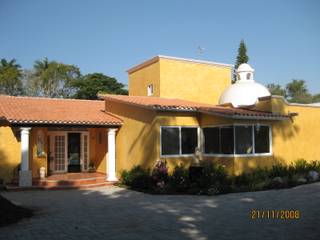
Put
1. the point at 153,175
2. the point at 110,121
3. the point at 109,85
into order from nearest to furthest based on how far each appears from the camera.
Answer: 1. the point at 153,175
2. the point at 110,121
3. the point at 109,85

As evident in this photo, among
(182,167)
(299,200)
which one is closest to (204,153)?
(182,167)

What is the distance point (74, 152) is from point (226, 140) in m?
9.52

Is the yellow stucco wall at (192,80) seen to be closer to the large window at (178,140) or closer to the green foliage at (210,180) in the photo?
the large window at (178,140)

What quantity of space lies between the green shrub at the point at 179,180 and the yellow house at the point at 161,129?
1012 millimetres

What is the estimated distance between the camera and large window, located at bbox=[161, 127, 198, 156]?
53.4 ft

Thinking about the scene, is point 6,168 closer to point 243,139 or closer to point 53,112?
point 53,112

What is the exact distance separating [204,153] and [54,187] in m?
7.03

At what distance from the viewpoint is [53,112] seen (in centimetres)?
1909

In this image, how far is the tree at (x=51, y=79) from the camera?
48534mm

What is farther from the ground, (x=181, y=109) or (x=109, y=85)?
(x=109, y=85)

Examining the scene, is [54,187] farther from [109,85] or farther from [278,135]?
[109,85]

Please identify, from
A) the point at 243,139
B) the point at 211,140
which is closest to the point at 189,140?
the point at 211,140

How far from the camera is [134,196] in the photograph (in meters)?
13.7
